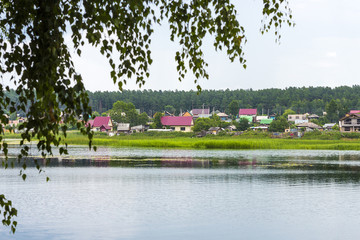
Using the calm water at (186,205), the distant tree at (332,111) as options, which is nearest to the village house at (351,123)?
the distant tree at (332,111)

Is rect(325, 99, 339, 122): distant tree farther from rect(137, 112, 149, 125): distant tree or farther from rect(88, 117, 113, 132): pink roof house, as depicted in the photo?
rect(88, 117, 113, 132): pink roof house

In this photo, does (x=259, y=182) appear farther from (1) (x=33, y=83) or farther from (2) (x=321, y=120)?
(2) (x=321, y=120)

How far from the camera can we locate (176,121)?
150125mm

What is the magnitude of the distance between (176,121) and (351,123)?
147ft

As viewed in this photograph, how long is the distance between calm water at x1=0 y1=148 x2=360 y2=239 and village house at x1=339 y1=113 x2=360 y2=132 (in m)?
93.7

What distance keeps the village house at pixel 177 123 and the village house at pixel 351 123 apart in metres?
39.7

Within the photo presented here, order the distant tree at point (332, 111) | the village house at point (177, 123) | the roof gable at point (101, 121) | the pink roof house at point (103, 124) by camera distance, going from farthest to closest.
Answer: the distant tree at point (332, 111) → the village house at point (177, 123) → the roof gable at point (101, 121) → the pink roof house at point (103, 124)

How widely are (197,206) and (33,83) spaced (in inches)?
704

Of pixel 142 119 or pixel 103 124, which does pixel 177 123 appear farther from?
pixel 103 124

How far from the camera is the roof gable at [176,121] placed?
487 feet

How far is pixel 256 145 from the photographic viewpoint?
260 feet

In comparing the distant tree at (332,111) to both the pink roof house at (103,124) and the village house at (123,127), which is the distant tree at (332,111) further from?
the pink roof house at (103,124)

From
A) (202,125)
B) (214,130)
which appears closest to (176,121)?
(214,130)

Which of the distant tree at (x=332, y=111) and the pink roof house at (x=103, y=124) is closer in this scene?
the pink roof house at (x=103, y=124)
